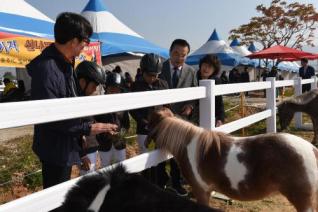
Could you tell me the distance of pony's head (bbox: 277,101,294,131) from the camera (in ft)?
25.2

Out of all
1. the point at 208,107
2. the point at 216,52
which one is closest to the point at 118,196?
the point at 208,107

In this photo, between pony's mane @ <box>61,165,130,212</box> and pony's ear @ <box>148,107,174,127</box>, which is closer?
pony's mane @ <box>61,165,130,212</box>

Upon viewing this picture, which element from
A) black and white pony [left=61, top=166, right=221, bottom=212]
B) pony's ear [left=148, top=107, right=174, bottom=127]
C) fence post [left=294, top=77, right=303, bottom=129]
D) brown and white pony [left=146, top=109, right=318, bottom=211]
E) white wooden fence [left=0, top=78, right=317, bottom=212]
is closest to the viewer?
black and white pony [left=61, top=166, right=221, bottom=212]

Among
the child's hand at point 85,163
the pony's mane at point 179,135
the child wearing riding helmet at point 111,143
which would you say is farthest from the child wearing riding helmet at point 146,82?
the child's hand at point 85,163

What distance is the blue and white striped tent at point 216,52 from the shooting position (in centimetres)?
2638

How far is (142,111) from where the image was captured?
148 inches

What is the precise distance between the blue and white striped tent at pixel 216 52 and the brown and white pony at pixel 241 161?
75.0 feet

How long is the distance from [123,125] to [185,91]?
1005 mm

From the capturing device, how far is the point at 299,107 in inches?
309

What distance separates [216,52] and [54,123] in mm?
25467

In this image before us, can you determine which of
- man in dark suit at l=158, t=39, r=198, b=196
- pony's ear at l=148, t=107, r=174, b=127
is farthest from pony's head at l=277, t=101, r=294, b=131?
pony's ear at l=148, t=107, r=174, b=127

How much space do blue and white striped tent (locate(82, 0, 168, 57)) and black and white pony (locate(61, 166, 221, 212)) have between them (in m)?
11.0

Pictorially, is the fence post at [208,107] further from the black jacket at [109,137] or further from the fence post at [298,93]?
the fence post at [298,93]

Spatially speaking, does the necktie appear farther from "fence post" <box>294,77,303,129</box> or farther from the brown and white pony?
"fence post" <box>294,77,303,129</box>
